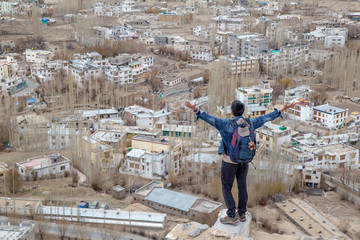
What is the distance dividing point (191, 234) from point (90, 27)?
15.2 meters

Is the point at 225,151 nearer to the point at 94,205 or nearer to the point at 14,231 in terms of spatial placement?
the point at 14,231

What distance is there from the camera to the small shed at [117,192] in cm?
713

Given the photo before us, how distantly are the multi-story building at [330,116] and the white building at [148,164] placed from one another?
3809 millimetres

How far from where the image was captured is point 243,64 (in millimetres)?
13602

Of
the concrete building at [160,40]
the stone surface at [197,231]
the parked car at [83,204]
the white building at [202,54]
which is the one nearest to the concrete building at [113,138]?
the parked car at [83,204]

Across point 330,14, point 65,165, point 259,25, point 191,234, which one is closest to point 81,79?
point 65,165

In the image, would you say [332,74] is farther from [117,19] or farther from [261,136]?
[117,19]

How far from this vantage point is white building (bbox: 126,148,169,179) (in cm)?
798

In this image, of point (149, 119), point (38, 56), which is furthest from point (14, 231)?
point (38, 56)

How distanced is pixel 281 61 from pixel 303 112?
377cm

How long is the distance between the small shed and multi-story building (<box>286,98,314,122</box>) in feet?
15.4

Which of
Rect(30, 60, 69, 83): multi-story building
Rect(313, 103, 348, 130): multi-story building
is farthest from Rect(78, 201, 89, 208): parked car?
Rect(30, 60, 69, 83): multi-story building

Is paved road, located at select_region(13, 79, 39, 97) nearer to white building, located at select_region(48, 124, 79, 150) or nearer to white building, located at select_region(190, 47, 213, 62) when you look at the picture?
white building, located at select_region(48, 124, 79, 150)

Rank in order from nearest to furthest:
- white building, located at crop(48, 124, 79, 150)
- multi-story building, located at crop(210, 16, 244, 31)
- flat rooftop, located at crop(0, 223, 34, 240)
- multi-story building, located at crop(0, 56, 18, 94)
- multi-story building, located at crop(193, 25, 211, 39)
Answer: flat rooftop, located at crop(0, 223, 34, 240) → white building, located at crop(48, 124, 79, 150) → multi-story building, located at crop(0, 56, 18, 94) → multi-story building, located at crop(193, 25, 211, 39) → multi-story building, located at crop(210, 16, 244, 31)
